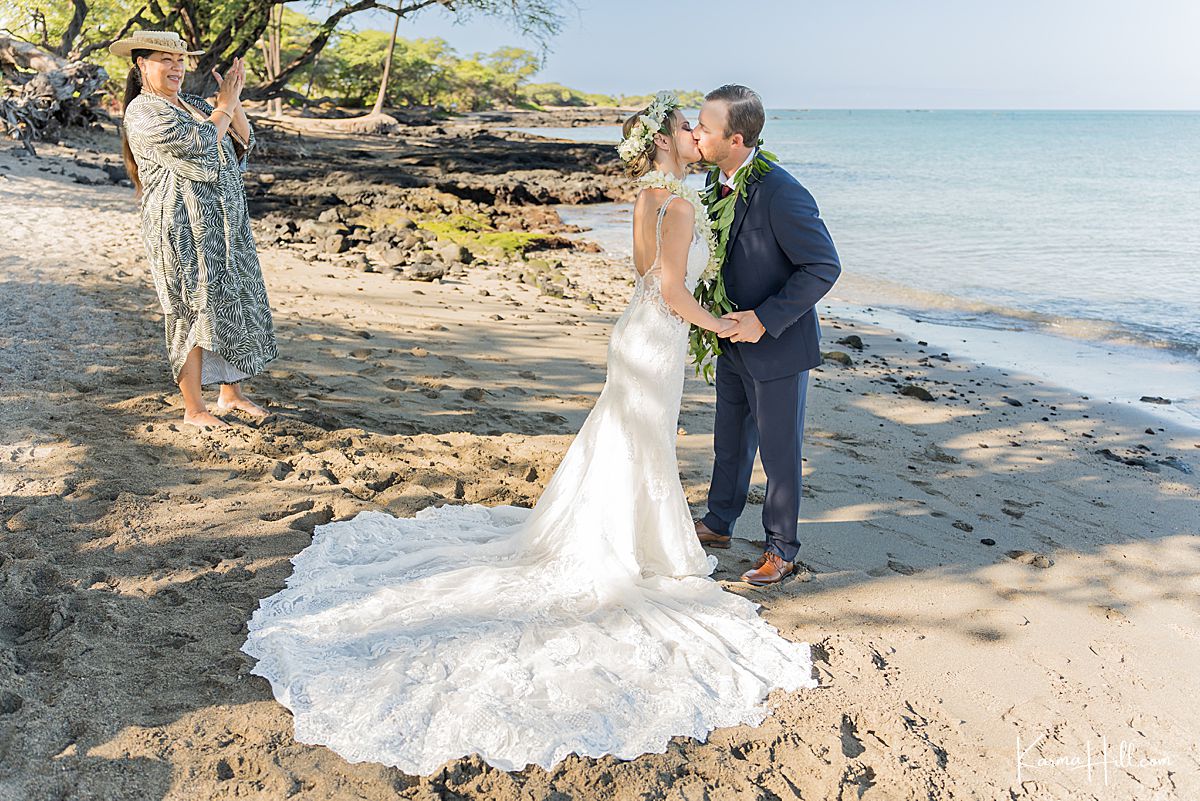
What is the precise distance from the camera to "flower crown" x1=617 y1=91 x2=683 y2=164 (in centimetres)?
370

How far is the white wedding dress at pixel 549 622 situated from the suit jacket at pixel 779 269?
26cm

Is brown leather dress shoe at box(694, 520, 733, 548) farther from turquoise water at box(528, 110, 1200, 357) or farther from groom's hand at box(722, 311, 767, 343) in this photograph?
turquoise water at box(528, 110, 1200, 357)

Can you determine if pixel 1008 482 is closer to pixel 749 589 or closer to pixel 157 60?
pixel 749 589

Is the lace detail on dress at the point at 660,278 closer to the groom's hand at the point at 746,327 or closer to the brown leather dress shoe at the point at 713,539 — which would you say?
the groom's hand at the point at 746,327

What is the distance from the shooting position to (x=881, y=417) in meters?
7.39

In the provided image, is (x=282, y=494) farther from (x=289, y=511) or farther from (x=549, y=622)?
(x=549, y=622)

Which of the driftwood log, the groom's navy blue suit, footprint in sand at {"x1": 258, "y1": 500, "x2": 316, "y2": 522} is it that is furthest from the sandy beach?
the driftwood log

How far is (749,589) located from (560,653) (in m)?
1.15

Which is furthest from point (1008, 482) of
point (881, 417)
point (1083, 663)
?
point (1083, 663)

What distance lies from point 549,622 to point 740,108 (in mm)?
2225

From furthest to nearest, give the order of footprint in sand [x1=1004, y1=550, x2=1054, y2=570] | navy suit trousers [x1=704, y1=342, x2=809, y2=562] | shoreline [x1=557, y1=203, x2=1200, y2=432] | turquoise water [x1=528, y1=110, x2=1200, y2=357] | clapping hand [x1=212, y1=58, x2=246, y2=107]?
1. turquoise water [x1=528, y1=110, x2=1200, y2=357]
2. shoreline [x1=557, y1=203, x2=1200, y2=432]
3. clapping hand [x1=212, y1=58, x2=246, y2=107]
4. footprint in sand [x1=1004, y1=550, x2=1054, y2=570]
5. navy suit trousers [x1=704, y1=342, x2=809, y2=562]

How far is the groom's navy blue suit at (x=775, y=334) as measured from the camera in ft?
12.8

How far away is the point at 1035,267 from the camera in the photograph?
16.4m

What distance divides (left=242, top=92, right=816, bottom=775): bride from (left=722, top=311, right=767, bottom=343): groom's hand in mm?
57
